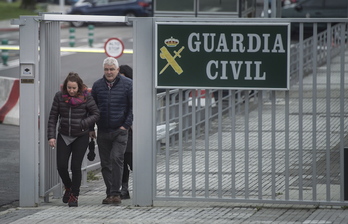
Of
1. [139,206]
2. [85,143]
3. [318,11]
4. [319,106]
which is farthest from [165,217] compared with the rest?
[318,11]

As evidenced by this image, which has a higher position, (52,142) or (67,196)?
(52,142)

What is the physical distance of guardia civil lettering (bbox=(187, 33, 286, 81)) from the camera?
8.67m

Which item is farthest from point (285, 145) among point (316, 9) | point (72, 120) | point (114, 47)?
point (316, 9)

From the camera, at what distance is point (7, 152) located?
1366 centimetres

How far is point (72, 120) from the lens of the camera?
9.03 m

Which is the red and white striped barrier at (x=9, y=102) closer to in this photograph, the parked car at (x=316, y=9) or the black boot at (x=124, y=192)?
the black boot at (x=124, y=192)

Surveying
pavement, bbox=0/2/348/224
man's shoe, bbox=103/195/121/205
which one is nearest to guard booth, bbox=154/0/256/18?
pavement, bbox=0/2/348/224

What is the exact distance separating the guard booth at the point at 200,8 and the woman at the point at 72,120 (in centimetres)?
1111

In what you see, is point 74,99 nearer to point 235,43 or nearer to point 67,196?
point 67,196

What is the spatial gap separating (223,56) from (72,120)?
1.85 metres

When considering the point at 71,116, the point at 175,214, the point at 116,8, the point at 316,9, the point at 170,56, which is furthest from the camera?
the point at 116,8

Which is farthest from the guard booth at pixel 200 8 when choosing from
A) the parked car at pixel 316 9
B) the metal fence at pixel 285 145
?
the parked car at pixel 316 9

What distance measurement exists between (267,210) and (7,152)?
20.5 ft

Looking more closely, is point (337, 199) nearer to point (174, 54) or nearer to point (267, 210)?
point (267, 210)
